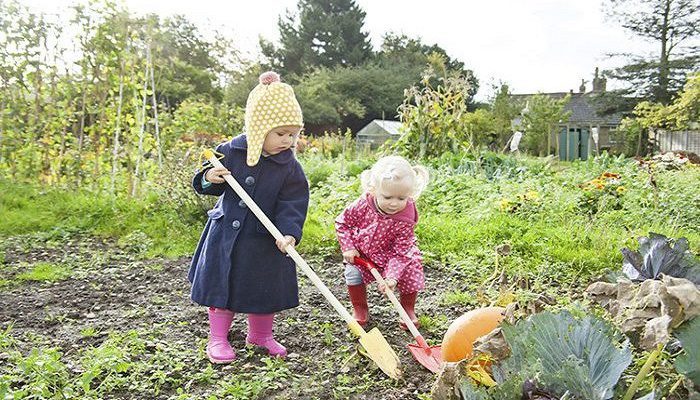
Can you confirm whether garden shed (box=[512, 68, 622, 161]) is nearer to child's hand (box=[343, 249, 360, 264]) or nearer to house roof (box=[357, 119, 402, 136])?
house roof (box=[357, 119, 402, 136])

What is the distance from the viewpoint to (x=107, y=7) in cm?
721

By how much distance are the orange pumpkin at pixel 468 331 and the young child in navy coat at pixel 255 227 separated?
2.51ft

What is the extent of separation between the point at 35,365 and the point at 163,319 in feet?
3.33

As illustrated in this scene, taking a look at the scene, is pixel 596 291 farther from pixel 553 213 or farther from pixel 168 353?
pixel 553 213

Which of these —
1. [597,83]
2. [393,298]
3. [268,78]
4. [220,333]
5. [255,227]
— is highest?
[597,83]

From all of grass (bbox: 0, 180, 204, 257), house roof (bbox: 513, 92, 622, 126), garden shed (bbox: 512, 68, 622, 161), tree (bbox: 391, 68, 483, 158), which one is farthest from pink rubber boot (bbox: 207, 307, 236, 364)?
house roof (bbox: 513, 92, 622, 126)

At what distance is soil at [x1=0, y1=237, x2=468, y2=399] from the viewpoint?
108 inches

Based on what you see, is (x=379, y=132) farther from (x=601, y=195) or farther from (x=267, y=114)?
(x=267, y=114)

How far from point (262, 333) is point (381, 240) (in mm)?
791

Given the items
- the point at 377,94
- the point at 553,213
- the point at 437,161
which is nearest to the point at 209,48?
the point at 377,94

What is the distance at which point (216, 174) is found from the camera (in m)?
2.81

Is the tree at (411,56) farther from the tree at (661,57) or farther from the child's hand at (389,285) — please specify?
the child's hand at (389,285)

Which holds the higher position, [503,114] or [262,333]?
[503,114]

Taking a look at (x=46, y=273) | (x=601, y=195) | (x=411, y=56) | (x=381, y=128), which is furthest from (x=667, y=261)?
(x=411, y=56)
